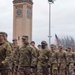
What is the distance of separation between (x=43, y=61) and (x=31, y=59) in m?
3.31

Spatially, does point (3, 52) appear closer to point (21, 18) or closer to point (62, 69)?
point (62, 69)

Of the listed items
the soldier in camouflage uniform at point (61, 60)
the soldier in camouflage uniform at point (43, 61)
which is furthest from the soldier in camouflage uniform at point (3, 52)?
the soldier in camouflage uniform at point (61, 60)

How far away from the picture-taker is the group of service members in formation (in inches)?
402

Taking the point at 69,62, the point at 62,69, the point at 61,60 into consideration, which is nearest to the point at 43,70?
the point at 61,60

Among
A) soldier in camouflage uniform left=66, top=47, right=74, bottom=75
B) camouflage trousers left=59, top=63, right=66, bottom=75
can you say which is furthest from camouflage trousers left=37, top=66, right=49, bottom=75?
soldier in camouflage uniform left=66, top=47, right=74, bottom=75

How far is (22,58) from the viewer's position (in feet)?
42.2

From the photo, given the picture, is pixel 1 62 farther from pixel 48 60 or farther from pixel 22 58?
pixel 48 60

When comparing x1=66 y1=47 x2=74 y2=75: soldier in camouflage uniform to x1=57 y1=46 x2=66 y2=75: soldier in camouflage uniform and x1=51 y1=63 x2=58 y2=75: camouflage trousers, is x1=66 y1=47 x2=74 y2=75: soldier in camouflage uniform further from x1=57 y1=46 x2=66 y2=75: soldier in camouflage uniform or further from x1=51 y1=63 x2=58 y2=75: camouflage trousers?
x1=51 y1=63 x2=58 y2=75: camouflage trousers

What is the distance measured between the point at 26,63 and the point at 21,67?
288 millimetres

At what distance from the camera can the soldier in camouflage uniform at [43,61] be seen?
15.7m

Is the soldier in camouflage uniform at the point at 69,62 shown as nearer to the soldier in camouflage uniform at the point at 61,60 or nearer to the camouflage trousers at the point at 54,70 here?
the soldier in camouflage uniform at the point at 61,60

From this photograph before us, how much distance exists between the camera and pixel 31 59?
12.8 metres

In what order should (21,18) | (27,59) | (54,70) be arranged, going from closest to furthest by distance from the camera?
(27,59) → (54,70) → (21,18)

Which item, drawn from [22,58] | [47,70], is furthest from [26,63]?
[47,70]
